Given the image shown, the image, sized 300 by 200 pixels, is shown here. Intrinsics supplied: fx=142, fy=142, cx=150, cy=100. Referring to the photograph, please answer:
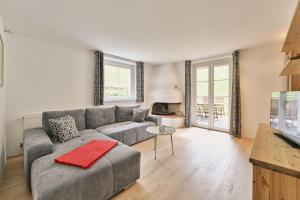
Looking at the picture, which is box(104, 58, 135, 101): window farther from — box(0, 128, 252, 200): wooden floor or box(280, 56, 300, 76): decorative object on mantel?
box(280, 56, 300, 76): decorative object on mantel

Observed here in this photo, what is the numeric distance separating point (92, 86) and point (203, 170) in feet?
10.6

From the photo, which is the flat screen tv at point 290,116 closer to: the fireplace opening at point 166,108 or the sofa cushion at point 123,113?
the sofa cushion at point 123,113

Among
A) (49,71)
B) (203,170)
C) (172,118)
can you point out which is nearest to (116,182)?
(203,170)

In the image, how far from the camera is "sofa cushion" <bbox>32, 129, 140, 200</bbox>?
1268 mm

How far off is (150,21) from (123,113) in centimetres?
243

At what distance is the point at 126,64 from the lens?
4.82 m

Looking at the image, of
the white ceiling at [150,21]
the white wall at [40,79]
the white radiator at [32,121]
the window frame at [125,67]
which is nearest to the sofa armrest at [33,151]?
the white radiator at [32,121]

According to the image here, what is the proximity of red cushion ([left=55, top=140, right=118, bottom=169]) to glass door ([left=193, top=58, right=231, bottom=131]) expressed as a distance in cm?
351

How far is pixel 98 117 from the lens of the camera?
11.0ft

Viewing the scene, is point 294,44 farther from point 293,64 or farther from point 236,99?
point 236,99

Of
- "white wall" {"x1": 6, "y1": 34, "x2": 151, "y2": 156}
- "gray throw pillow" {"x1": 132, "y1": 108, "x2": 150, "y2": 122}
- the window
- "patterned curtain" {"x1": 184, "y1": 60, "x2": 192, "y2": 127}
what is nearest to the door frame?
"patterned curtain" {"x1": 184, "y1": 60, "x2": 192, "y2": 127}

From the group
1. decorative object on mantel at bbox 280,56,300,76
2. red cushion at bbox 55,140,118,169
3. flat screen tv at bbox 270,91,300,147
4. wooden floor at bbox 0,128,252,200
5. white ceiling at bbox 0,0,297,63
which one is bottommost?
wooden floor at bbox 0,128,252,200

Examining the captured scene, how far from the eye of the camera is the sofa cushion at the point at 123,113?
382cm

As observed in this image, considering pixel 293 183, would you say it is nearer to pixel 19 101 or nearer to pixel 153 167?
pixel 153 167
